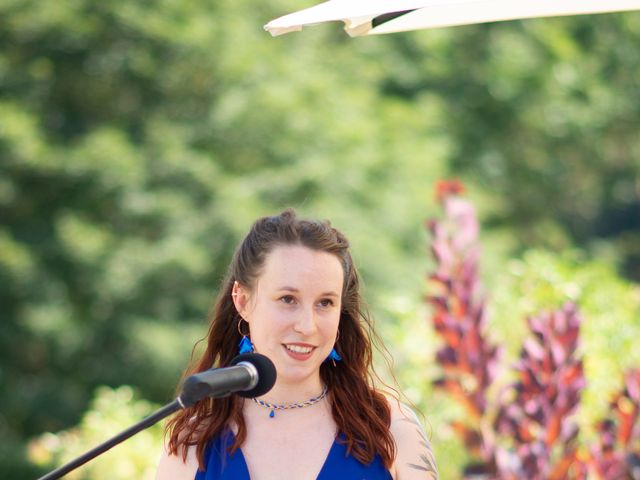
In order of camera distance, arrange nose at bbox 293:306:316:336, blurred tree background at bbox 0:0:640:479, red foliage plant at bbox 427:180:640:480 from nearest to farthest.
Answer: nose at bbox 293:306:316:336 < red foliage plant at bbox 427:180:640:480 < blurred tree background at bbox 0:0:640:479

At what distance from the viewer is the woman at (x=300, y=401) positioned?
2.59 metres

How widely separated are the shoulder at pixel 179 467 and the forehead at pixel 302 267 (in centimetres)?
45

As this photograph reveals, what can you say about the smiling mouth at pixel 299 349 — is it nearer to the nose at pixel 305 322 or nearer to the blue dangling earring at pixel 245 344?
the nose at pixel 305 322

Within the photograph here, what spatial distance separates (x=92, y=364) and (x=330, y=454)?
7492mm

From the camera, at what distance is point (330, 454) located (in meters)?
2.65

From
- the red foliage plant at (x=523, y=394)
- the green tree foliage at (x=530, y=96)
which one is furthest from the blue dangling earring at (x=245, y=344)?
the green tree foliage at (x=530, y=96)

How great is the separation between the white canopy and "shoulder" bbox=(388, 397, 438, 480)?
36.7 inches

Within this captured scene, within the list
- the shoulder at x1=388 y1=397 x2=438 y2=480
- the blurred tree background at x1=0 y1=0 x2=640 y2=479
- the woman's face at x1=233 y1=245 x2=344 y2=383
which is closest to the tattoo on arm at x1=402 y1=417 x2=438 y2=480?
the shoulder at x1=388 y1=397 x2=438 y2=480

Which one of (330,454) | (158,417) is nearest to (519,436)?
(330,454)

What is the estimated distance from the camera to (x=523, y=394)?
3797mm

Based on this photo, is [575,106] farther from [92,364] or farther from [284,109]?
[92,364]

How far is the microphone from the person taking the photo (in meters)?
1.96

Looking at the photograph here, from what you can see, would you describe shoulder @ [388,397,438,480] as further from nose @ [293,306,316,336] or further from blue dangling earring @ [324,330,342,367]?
nose @ [293,306,316,336]

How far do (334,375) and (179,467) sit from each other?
16.8 inches
